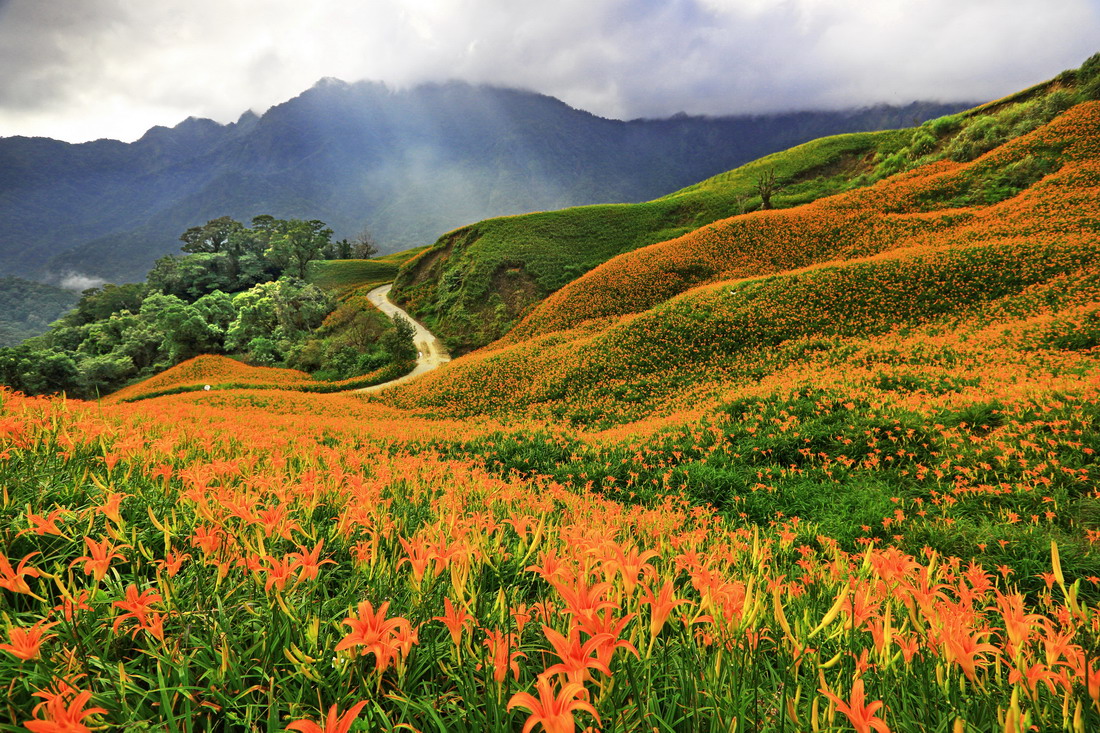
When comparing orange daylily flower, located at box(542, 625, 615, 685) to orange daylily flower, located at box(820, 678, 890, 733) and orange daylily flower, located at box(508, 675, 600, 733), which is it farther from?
orange daylily flower, located at box(820, 678, 890, 733)

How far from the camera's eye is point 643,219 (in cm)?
3831

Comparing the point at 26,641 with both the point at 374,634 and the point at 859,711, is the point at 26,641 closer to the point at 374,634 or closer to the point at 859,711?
the point at 374,634

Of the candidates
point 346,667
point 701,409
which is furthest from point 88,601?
point 701,409

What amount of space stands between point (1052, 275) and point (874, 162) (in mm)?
31233

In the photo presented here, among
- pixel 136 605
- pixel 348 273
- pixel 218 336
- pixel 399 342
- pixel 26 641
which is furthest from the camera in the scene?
pixel 348 273

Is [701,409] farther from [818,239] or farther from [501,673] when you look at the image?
[818,239]

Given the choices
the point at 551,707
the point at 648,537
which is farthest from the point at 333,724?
the point at 648,537

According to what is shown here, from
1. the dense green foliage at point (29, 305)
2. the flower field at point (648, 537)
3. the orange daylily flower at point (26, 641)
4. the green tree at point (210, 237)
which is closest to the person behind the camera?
the orange daylily flower at point (26, 641)

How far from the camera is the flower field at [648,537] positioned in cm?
120

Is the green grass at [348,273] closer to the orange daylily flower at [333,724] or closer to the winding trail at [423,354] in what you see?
the winding trail at [423,354]

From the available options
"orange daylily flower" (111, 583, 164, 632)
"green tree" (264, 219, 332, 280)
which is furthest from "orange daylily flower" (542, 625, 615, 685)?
"green tree" (264, 219, 332, 280)

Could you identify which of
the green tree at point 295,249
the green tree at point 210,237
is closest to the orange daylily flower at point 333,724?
the green tree at point 295,249

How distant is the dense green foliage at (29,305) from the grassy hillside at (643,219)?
16271 centimetres

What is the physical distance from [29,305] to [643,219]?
20775 cm
